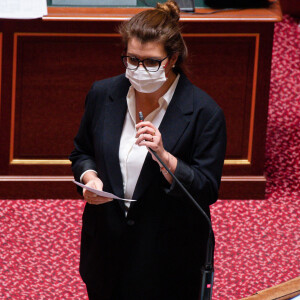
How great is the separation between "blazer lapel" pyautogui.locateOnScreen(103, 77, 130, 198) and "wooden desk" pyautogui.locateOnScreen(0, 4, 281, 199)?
1.67m

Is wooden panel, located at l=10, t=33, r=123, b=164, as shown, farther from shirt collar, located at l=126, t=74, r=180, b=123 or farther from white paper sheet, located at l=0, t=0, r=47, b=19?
shirt collar, located at l=126, t=74, r=180, b=123

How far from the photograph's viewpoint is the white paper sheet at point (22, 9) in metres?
3.64

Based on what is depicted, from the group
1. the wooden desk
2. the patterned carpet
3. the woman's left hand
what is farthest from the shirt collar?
the wooden desk

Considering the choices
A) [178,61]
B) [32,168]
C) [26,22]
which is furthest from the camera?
[32,168]

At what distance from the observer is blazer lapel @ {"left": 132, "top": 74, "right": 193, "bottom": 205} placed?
203 cm

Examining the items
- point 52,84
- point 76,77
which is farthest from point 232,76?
point 52,84

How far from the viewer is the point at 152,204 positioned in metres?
2.08

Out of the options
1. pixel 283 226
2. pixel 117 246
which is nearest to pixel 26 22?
pixel 283 226

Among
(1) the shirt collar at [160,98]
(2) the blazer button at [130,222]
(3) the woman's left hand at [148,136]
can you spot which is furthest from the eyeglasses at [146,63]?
(2) the blazer button at [130,222]

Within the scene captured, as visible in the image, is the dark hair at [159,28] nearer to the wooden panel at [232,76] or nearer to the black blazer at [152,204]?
the black blazer at [152,204]

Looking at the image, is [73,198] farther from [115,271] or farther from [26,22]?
[115,271]

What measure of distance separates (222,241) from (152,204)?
1.68 metres

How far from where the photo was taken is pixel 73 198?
13.2 feet

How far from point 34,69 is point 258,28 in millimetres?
1159
